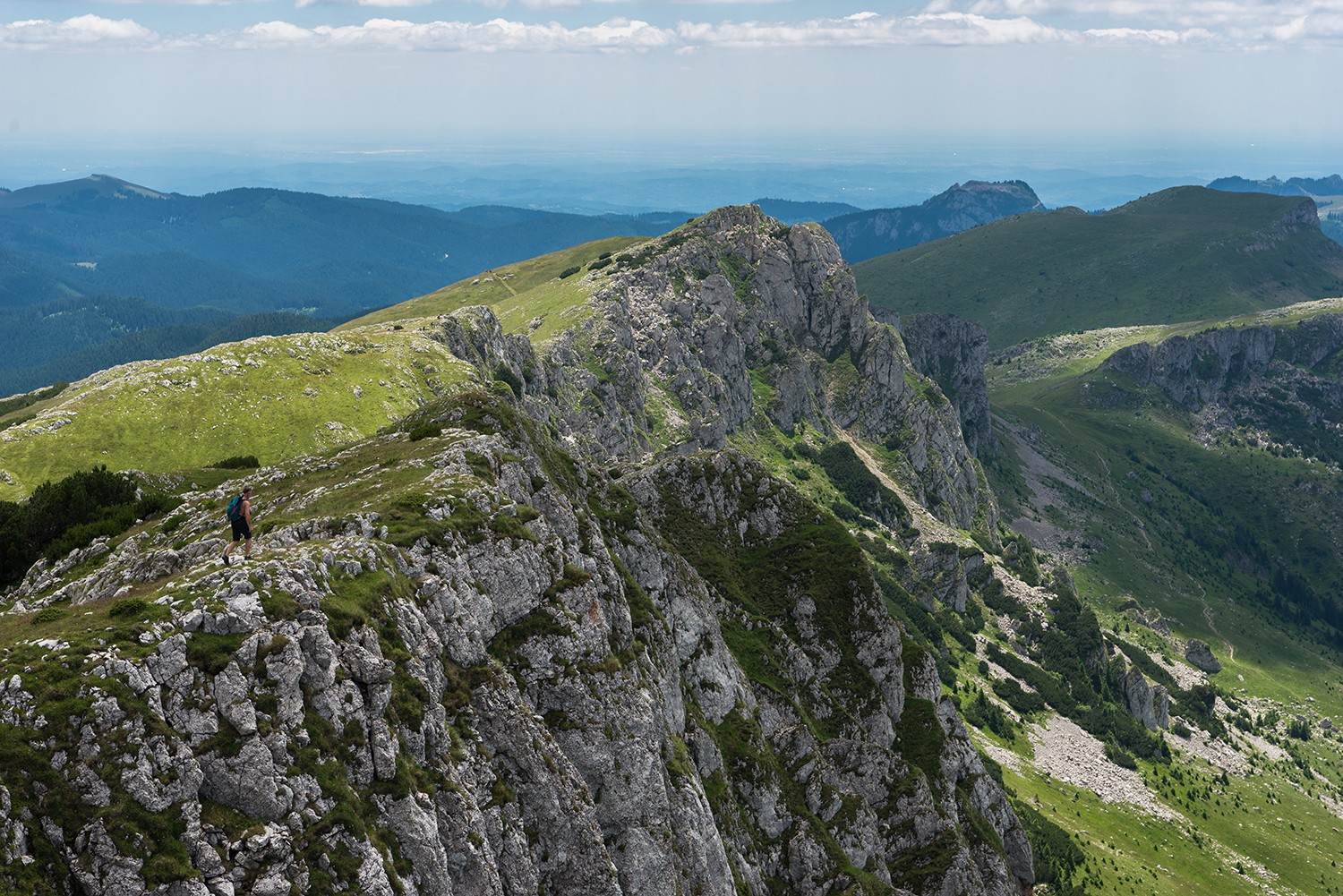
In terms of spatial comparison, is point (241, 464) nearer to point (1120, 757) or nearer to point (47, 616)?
point (47, 616)

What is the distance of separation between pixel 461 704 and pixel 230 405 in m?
117

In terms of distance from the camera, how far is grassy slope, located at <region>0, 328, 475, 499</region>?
117 meters

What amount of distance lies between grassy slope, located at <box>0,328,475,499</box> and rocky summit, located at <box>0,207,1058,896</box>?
40.8 m

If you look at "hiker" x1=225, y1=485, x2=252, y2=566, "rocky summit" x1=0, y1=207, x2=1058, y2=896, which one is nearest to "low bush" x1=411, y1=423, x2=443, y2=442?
"rocky summit" x1=0, y1=207, x2=1058, y2=896

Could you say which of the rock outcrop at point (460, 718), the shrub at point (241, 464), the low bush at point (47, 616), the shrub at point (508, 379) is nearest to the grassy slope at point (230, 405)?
the shrub at point (508, 379)

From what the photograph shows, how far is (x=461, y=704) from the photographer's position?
3791 centimetres

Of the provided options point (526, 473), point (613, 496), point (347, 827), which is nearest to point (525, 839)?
point (347, 827)

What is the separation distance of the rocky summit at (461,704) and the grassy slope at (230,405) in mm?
40771

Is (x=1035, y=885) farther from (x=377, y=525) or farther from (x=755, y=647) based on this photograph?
(x=377, y=525)

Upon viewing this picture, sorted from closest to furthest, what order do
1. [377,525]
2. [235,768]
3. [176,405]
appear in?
[235,768] → [377,525] → [176,405]

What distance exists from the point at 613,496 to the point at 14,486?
9214 cm

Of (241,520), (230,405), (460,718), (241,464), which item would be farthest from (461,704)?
(230,405)

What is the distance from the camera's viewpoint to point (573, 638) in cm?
4638

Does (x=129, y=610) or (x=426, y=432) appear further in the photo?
(x=426, y=432)
